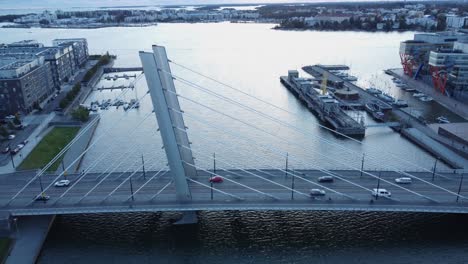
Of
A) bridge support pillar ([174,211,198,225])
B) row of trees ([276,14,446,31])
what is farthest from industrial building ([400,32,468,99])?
row of trees ([276,14,446,31])

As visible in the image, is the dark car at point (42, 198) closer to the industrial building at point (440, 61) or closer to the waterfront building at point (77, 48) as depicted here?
the waterfront building at point (77, 48)

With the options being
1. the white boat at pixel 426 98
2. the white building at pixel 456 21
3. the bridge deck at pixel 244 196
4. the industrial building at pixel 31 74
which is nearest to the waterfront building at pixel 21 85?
the industrial building at pixel 31 74

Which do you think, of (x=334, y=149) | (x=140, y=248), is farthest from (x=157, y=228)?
(x=334, y=149)

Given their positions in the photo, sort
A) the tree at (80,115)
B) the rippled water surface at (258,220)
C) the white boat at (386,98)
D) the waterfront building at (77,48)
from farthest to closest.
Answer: the waterfront building at (77,48), the white boat at (386,98), the tree at (80,115), the rippled water surface at (258,220)

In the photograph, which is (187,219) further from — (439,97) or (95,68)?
(95,68)

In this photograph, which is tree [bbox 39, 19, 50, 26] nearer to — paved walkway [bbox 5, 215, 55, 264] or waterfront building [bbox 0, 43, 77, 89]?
waterfront building [bbox 0, 43, 77, 89]

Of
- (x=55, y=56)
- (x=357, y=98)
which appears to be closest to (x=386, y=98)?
(x=357, y=98)
